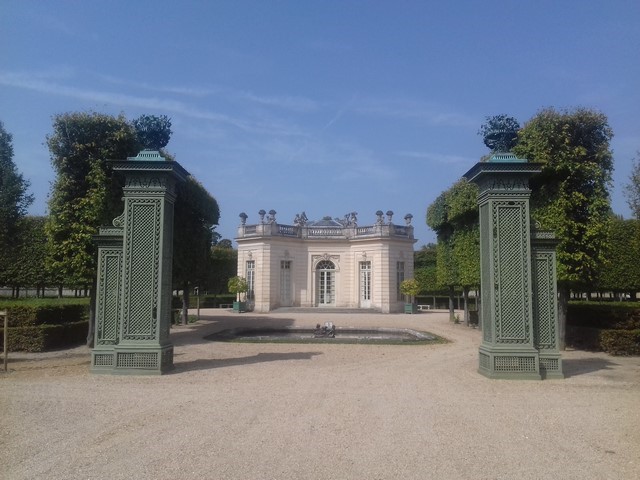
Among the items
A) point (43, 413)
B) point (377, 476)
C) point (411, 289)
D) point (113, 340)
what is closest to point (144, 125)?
point (113, 340)

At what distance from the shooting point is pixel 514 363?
8.59m

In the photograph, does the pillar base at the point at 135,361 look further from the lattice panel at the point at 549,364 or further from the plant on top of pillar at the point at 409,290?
the plant on top of pillar at the point at 409,290

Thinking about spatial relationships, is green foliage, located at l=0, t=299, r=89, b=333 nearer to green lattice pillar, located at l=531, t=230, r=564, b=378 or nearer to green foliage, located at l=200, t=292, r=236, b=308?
green lattice pillar, located at l=531, t=230, r=564, b=378

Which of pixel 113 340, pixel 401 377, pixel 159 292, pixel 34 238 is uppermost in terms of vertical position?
pixel 34 238

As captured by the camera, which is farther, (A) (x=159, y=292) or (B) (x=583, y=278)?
(B) (x=583, y=278)

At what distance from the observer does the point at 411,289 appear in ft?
96.3

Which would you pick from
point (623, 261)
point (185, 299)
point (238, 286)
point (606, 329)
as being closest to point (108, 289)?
point (185, 299)

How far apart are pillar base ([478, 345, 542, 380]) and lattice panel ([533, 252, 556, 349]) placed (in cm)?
39

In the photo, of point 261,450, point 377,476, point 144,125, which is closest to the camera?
point 377,476

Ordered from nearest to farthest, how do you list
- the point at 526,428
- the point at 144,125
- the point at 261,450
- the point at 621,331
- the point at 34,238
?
the point at 261,450, the point at 526,428, the point at 144,125, the point at 621,331, the point at 34,238

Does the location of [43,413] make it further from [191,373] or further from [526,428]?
[526,428]

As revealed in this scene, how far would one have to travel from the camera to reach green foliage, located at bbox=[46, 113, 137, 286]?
1270 centimetres

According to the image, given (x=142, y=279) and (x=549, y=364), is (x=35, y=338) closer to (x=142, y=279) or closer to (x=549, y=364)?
(x=142, y=279)

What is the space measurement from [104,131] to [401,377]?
10.1m
